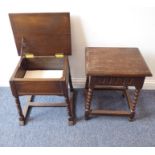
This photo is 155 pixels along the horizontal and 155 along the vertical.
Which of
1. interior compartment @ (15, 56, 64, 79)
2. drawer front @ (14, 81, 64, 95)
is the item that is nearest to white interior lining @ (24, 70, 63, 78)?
interior compartment @ (15, 56, 64, 79)

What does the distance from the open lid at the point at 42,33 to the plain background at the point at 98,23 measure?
0.08m

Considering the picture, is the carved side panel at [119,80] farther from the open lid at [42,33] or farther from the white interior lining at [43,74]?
the open lid at [42,33]

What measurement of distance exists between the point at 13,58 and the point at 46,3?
2.09ft

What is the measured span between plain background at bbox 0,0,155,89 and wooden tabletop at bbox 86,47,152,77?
0.13 metres

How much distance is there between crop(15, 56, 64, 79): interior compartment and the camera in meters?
1.40

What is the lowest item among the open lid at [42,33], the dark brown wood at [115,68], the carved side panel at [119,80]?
the carved side panel at [119,80]

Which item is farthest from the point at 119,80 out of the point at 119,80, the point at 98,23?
the point at 98,23

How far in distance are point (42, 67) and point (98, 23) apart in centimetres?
60

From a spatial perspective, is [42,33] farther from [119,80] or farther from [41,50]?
[119,80]

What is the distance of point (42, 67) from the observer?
1.48 m

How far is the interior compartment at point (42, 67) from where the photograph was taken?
1.40m

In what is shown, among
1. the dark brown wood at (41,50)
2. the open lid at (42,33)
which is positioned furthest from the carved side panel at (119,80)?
the open lid at (42,33)

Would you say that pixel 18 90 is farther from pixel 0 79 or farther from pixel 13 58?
pixel 0 79

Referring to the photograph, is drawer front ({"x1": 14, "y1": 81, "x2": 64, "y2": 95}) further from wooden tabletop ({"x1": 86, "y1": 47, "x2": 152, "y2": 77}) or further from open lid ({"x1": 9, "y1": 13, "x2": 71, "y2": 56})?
open lid ({"x1": 9, "y1": 13, "x2": 71, "y2": 56})
